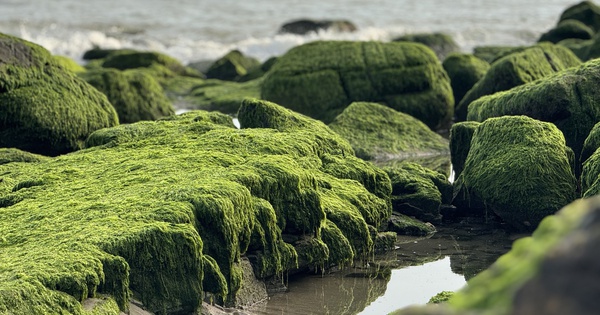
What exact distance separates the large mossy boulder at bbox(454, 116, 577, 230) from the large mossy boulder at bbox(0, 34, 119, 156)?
6.35 meters

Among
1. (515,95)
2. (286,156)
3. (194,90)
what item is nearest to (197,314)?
(286,156)

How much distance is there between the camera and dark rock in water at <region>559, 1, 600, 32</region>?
4184 cm

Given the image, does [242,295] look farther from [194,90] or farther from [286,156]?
[194,90]

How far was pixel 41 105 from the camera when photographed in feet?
55.6

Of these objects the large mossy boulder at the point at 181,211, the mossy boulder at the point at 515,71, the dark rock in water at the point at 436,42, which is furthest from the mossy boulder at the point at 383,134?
the dark rock in water at the point at 436,42

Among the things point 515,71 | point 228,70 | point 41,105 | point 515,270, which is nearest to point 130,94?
point 41,105

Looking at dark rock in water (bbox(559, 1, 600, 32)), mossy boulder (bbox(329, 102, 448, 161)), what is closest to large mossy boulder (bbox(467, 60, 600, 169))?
mossy boulder (bbox(329, 102, 448, 161))

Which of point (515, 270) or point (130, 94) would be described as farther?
A: point (130, 94)

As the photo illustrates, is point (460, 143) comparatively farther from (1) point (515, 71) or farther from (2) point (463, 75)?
(2) point (463, 75)

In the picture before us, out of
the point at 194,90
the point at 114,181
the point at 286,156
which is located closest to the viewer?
the point at 114,181

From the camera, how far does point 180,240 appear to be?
32.1ft

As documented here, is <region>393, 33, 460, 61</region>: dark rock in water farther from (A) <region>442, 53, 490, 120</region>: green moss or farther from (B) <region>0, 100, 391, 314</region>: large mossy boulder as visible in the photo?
(B) <region>0, 100, 391, 314</region>: large mossy boulder

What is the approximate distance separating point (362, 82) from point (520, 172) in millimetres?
9642

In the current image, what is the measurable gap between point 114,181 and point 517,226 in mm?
5474
